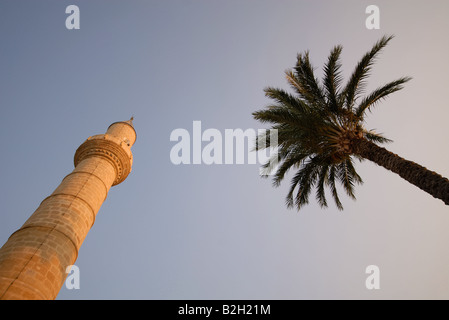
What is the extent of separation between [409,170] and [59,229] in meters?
9.35

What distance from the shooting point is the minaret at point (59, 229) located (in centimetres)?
743

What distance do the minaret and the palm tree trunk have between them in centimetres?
860

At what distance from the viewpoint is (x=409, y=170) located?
694cm

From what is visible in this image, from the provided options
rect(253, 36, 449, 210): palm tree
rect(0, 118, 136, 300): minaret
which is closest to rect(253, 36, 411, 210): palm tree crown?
rect(253, 36, 449, 210): palm tree

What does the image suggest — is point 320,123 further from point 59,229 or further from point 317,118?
point 59,229

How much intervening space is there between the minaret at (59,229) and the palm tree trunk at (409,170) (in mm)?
8600

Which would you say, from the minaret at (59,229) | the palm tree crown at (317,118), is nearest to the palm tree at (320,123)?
the palm tree crown at (317,118)

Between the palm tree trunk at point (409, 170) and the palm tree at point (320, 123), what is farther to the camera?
the palm tree at point (320, 123)

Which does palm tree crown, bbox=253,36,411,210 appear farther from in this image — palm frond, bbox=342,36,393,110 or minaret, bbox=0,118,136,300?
minaret, bbox=0,118,136,300

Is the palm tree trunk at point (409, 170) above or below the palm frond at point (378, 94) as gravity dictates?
below

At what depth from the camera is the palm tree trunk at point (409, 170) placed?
19.8 feet

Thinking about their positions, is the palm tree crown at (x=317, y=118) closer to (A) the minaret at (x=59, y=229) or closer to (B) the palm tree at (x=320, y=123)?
(B) the palm tree at (x=320, y=123)
